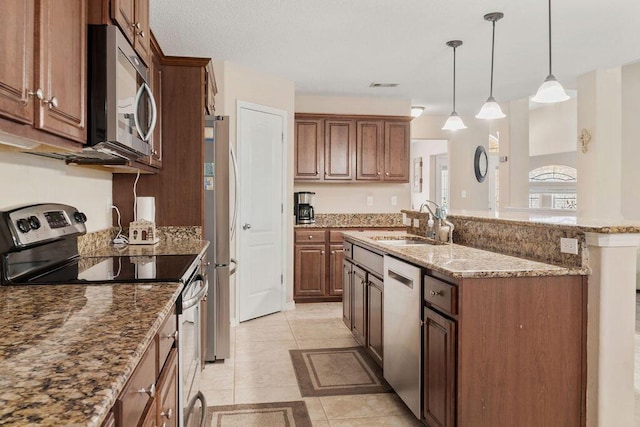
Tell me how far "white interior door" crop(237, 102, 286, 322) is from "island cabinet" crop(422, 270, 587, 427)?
2.77 m

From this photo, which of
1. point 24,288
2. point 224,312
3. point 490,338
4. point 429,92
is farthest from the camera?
point 429,92

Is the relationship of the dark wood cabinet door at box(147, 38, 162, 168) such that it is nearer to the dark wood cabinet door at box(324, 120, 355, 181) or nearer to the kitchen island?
the kitchen island

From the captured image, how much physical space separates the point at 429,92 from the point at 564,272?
13.1ft

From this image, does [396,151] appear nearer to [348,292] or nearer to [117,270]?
[348,292]

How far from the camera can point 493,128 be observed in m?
9.85

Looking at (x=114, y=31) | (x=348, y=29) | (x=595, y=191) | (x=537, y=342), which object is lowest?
(x=537, y=342)

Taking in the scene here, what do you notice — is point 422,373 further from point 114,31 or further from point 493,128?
point 493,128

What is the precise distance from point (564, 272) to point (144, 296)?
169 centimetres

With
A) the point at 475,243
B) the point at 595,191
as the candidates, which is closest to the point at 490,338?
the point at 475,243

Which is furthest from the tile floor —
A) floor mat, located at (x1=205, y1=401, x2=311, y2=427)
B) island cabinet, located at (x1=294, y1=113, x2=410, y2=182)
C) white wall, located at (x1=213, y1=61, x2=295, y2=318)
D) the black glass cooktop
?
island cabinet, located at (x1=294, y1=113, x2=410, y2=182)

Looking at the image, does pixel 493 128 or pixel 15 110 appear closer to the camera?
pixel 15 110

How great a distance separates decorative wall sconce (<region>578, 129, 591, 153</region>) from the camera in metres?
4.87

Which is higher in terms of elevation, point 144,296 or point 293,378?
point 144,296

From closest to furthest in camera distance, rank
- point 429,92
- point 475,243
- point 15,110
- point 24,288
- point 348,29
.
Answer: point 15,110
point 24,288
point 475,243
point 348,29
point 429,92
